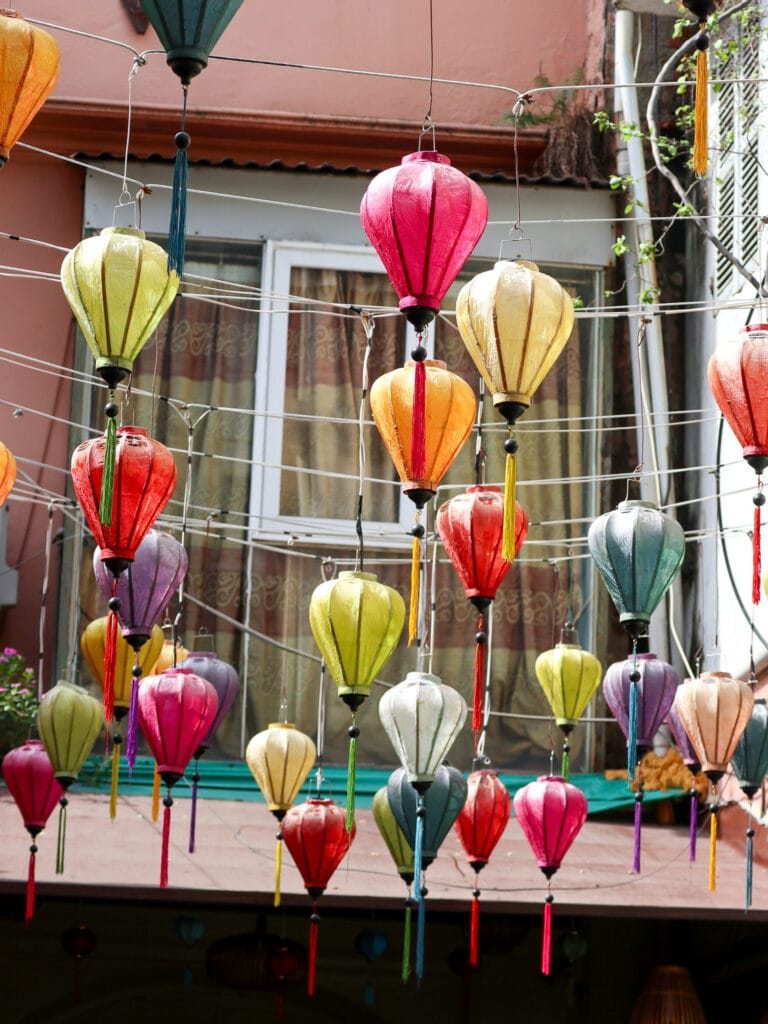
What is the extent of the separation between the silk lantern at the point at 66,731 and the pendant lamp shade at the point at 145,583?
2.24ft

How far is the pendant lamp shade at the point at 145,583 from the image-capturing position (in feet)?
22.3

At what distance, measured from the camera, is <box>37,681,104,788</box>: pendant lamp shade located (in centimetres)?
734

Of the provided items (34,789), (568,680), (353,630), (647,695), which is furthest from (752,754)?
(34,789)

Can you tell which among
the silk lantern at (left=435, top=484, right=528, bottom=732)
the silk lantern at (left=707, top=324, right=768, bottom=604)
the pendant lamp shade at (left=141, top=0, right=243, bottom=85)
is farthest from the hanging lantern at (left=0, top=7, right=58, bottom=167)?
the silk lantern at (left=707, top=324, right=768, bottom=604)

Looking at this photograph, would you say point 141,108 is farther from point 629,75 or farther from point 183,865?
point 183,865

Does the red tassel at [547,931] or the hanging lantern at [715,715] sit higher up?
the hanging lantern at [715,715]

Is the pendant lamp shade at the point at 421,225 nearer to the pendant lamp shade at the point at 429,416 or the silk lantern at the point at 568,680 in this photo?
the pendant lamp shade at the point at 429,416

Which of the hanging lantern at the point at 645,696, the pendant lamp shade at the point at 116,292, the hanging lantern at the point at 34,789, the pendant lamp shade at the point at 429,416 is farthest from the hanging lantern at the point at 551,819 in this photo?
the pendant lamp shade at the point at 116,292

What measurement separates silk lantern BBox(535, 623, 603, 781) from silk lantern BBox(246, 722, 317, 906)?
3.83 ft

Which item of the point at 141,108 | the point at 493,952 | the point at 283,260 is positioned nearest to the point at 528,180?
the point at 283,260

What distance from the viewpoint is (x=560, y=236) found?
980 centimetres

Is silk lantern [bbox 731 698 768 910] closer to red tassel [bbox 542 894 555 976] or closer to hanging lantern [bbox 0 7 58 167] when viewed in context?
red tassel [bbox 542 894 555 976]

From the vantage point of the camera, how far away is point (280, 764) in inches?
295

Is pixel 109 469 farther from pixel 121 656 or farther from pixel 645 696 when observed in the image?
pixel 645 696
